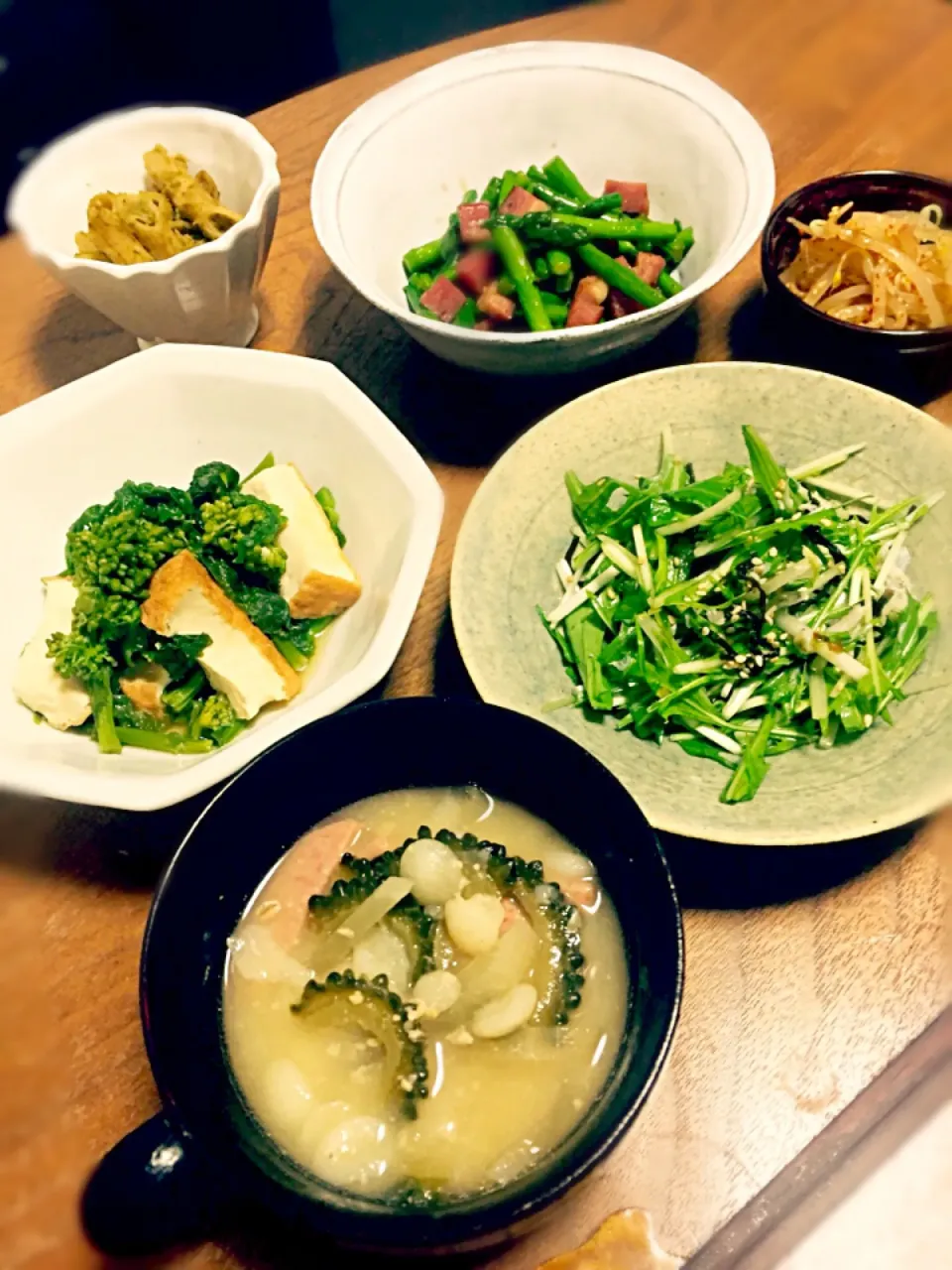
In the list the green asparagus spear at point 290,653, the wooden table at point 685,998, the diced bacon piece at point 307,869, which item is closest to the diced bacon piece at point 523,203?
the wooden table at point 685,998

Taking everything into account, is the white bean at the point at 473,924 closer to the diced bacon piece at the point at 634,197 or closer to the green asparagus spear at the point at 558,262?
the green asparagus spear at the point at 558,262

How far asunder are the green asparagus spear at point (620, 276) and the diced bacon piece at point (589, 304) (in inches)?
0.7

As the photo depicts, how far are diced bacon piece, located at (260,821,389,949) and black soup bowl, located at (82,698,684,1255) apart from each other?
2cm

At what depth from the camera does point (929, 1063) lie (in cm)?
118

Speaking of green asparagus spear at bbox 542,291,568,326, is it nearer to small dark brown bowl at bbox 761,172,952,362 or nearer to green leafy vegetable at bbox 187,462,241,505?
small dark brown bowl at bbox 761,172,952,362

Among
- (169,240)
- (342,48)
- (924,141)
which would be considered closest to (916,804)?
(169,240)

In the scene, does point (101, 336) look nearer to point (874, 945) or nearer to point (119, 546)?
point (119, 546)

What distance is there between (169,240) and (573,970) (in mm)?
1285

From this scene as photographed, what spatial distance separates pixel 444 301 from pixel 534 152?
0.43m

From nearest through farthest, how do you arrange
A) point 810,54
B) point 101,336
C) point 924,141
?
point 101,336
point 924,141
point 810,54

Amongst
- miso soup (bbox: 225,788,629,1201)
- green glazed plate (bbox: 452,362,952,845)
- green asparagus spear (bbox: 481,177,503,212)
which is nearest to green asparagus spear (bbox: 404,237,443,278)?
green asparagus spear (bbox: 481,177,503,212)

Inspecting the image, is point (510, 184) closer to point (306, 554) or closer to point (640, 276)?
point (640, 276)

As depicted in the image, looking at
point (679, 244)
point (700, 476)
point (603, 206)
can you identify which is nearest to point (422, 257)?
point (603, 206)

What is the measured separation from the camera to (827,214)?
1716 millimetres
